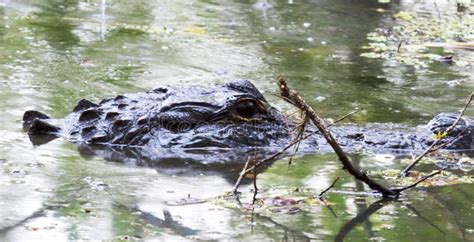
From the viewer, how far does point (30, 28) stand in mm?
12672

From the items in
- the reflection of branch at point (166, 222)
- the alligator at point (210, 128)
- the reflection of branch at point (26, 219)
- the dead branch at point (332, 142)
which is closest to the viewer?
the reflection of branch at point (26, 219)

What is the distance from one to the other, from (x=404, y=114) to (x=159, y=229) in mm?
4241

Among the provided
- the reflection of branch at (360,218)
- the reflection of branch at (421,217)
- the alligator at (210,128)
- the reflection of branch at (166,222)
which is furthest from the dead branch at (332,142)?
the alligator at (210,128)

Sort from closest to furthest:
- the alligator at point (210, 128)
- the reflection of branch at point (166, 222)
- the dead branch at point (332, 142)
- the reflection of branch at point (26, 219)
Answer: the reflection of branch at point (26, 219) < the reflection of branch at point (166, 222) < the dead branch at point (332, 142) < the alligator at point (210, 128)

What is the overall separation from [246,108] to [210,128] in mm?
323

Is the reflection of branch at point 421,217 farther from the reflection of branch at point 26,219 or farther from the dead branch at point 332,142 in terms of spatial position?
the reflection of branch at point 26,219

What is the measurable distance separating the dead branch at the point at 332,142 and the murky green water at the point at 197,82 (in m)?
0.10

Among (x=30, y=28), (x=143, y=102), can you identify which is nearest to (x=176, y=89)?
(x=143, y=102)

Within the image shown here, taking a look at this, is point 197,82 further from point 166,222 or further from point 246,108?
point 166,222

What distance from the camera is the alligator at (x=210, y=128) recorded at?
733 centimetres

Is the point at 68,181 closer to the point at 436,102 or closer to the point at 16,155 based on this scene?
the point at 16,155

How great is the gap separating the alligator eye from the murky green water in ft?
1.91

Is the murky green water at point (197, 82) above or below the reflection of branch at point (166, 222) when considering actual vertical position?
below

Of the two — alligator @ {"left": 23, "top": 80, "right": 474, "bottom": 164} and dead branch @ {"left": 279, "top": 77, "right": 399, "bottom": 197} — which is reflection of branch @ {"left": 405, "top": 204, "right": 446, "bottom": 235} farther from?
alligator @ {"left": 23, "top": 80, "right": 474, "bottom": 164}
